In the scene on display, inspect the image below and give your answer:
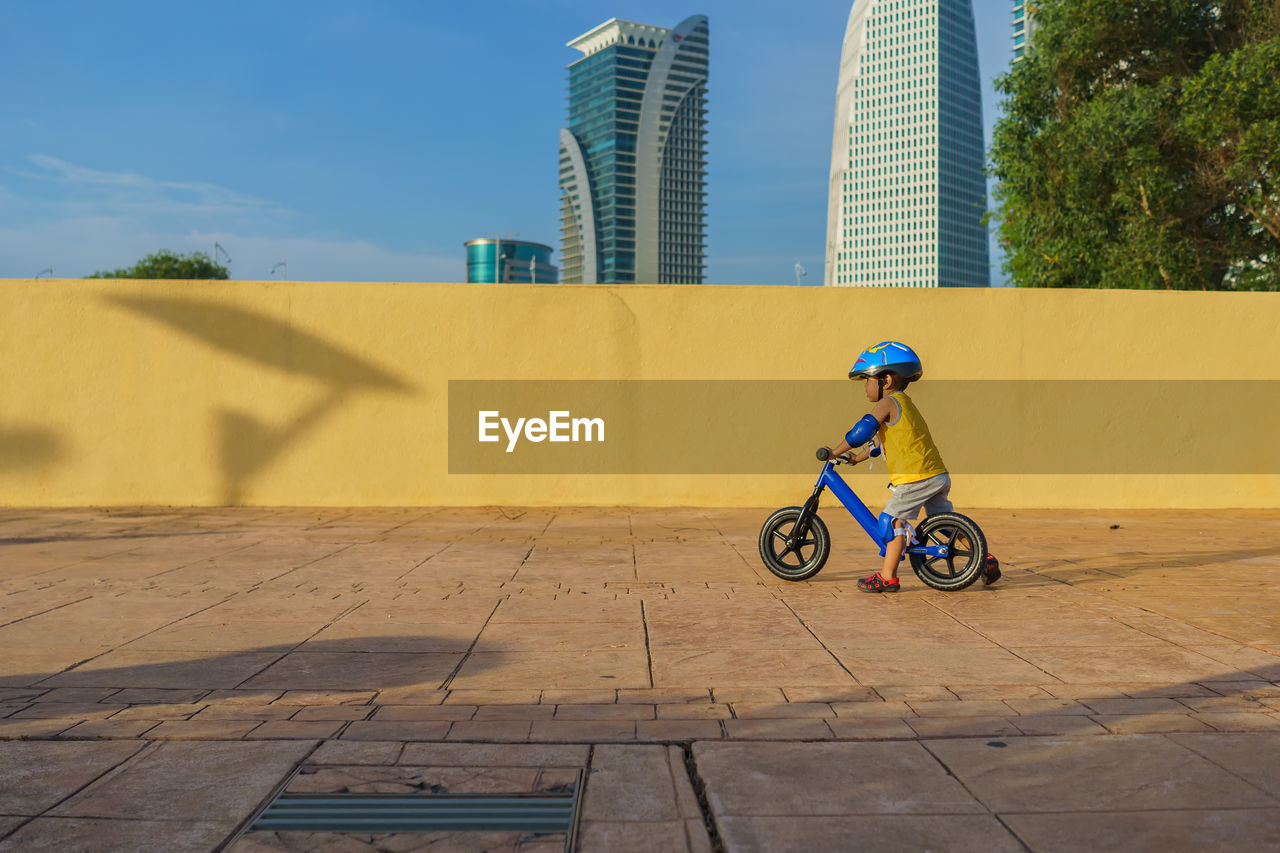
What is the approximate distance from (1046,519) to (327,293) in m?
8.73

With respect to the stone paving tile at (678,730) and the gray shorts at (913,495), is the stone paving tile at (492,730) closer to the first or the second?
the stone paving tile at (678,730)

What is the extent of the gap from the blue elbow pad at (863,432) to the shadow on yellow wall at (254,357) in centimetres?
734

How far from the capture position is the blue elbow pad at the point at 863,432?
260 inches

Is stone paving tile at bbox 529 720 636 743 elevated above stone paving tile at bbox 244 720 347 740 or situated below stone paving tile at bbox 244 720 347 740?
below

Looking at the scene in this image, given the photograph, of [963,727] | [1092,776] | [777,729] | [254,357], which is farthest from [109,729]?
[254,357]

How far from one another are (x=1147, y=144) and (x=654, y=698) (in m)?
16.9

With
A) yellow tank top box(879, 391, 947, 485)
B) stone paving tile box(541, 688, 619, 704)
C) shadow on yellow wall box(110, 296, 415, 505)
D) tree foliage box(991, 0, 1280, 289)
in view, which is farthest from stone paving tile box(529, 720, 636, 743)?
tree foliage box(991, 0, 1280, 289)

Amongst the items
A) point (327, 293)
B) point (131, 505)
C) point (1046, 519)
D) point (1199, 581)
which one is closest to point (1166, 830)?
point (1199, 581)

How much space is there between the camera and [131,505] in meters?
12.0

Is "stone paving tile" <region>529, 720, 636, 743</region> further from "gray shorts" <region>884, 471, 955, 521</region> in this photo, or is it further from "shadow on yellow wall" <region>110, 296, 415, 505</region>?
"shadow on yellow wall" <region>110, 296, 415, 505</region>

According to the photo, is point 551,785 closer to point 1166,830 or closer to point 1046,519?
point 1166,830

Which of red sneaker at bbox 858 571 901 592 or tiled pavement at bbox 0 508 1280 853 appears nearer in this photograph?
tiled pavement at bbox 0 508 1280 853

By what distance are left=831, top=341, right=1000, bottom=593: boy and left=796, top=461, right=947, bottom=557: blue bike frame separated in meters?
0.06

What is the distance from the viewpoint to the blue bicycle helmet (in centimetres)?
675
